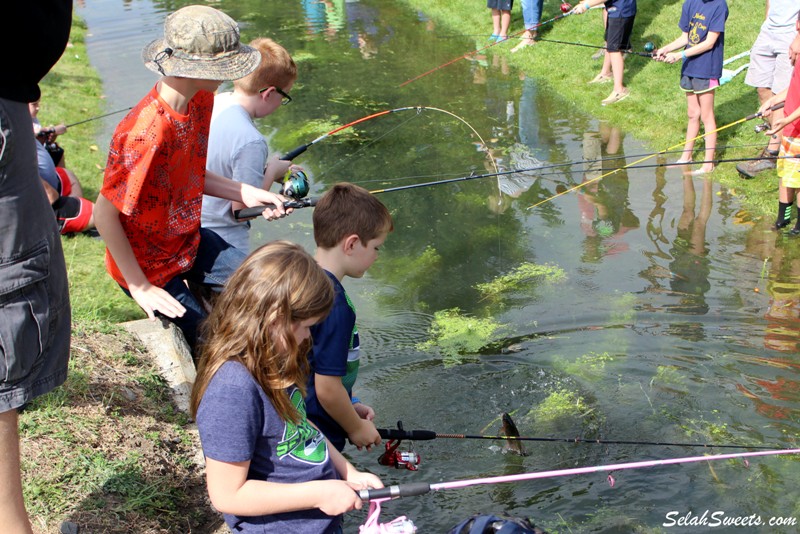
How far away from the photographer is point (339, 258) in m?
→ 2.85

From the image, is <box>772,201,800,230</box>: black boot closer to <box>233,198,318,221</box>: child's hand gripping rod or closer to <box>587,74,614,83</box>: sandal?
<box>587,74,614,83</box>: sandal

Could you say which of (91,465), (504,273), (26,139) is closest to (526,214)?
(504,273)

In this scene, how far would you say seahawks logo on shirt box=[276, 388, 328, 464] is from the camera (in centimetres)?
217

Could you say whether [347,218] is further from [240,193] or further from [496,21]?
[496,21]

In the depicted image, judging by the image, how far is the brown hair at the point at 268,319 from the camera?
210 cm

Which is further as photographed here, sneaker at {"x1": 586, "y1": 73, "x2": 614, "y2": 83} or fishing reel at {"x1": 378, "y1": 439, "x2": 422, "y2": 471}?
sneaker at {"x1": 586, "y1": 73, "x2": 614, "y2": 83}

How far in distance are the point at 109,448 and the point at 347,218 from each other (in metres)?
1.44

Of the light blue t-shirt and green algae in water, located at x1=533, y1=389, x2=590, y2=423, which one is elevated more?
the light blue t-shirt

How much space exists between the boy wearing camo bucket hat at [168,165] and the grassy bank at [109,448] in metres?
0.53

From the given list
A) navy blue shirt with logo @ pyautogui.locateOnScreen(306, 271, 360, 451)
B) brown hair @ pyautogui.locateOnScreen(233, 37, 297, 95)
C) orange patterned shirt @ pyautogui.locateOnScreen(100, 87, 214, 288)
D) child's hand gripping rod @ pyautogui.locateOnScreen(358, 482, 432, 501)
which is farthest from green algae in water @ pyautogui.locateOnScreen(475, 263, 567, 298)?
child's hand gripping rod @ pyautogui.locateOnScreen(358, 482, 432, 501)

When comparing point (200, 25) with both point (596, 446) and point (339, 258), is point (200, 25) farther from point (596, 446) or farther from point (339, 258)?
point (596, 446)

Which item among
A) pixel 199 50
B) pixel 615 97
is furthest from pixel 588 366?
pixel 615 97

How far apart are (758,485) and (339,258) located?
2309mm

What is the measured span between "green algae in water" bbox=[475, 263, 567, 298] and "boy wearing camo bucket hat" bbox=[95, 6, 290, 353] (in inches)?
103
